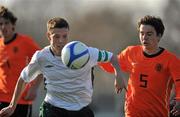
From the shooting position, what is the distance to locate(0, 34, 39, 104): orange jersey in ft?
30.5

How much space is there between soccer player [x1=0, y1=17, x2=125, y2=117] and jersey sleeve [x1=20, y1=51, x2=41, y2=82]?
1cm

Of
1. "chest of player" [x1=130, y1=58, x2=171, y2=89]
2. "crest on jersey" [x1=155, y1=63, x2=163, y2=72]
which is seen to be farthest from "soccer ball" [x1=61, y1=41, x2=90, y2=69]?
"crest on jersey" [x1=155, y1=63, x2=163, y2=72]

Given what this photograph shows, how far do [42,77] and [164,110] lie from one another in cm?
144

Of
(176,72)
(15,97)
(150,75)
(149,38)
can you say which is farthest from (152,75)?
(15,97)

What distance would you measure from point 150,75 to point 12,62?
1.95 m

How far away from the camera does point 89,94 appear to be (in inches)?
317

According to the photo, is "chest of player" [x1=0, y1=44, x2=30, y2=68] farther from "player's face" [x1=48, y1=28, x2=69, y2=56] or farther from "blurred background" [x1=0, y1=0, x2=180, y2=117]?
"blurred background" [x1=0, y1=0, x2=180, y2=117]

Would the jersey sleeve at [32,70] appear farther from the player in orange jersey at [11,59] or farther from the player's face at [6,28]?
the player's face at [6,28]

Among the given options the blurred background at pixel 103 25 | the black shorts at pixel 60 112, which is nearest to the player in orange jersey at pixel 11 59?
the black shorts at pixel 60 112

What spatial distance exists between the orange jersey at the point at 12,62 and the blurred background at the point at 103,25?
12410 mm

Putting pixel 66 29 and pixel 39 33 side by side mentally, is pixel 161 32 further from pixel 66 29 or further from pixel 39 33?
pixel 39 33

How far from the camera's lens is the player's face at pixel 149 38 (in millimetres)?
8273

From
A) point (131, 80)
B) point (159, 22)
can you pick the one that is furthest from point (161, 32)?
point (131, 80)

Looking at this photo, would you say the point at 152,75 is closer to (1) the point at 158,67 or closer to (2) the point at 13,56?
(1) the point at 158,67
